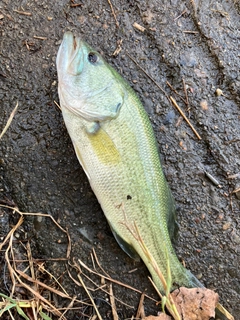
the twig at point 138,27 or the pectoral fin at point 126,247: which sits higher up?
the twig at point 138,27

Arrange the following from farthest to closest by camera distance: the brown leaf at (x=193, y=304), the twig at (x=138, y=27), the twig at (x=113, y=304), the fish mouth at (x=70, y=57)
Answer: the twig at (x=138, y=27) < the twig at (x=113, y=304) < the brown leaf at (x=193, y=304) < the fish mouth at (x=70, y=57)

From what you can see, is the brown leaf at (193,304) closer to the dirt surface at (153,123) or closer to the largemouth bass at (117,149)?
the largemouth bass at (117,149)

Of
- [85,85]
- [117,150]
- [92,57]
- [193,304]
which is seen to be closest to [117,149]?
[117,150]

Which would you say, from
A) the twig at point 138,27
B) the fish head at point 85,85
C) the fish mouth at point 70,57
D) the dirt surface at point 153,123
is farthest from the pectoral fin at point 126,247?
the twig at point 138,27

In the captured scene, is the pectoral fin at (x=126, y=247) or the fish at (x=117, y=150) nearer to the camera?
the fish at (x=117, y=150)

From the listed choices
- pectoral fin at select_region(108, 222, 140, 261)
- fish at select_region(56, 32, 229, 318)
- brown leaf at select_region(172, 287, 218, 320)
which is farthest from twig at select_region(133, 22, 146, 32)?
brown leaf at select_region(172, 287, 218, 320)

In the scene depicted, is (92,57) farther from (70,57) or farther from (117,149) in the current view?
(117,149)

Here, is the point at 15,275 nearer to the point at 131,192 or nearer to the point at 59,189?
the point at 59,189

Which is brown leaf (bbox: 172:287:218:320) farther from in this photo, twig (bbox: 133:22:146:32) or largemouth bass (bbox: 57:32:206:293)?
twig (bbox: 133:22:146:32)
